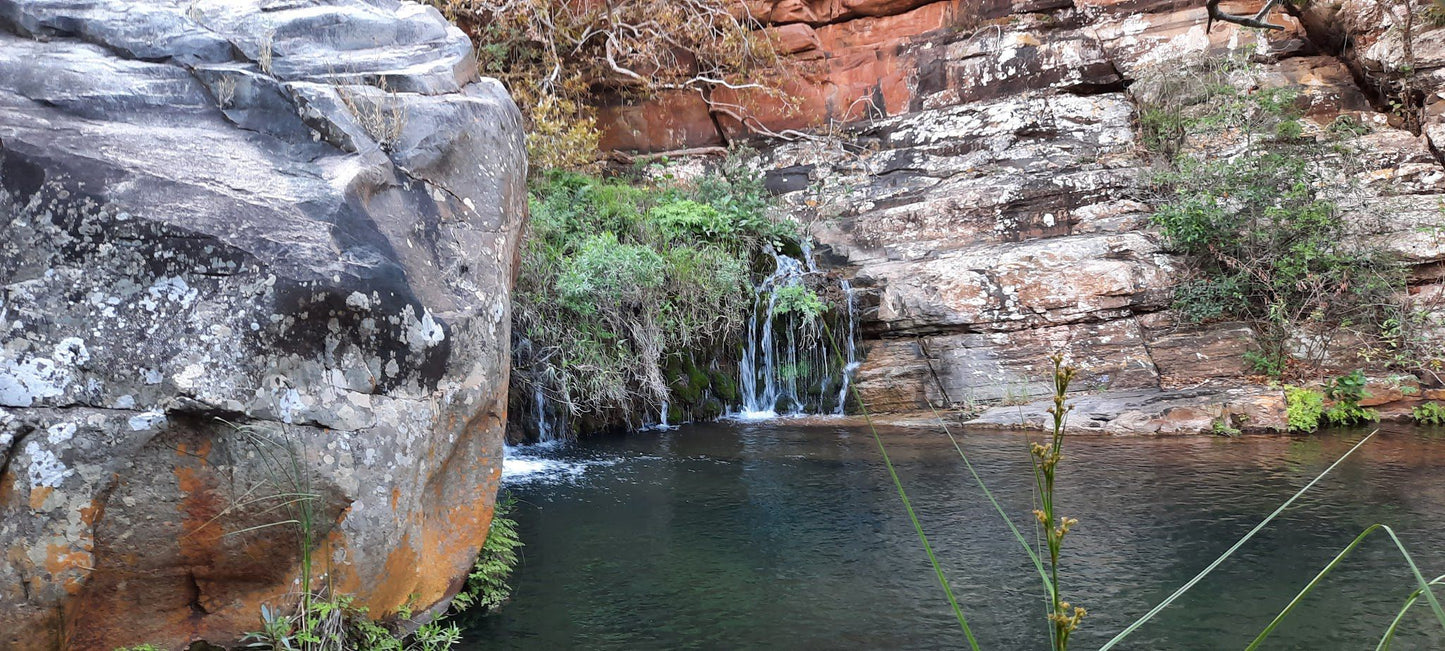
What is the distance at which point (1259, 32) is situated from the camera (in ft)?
38.1

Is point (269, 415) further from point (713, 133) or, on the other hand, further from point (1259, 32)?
point (1259, 32)

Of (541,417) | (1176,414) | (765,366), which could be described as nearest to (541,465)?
(541,417)

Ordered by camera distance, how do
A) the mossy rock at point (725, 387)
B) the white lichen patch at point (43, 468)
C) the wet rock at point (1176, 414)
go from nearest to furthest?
the white lichen patch at point (43, 468), the wet rock at point (1176, 414), the mossy rock at point (725, 387)

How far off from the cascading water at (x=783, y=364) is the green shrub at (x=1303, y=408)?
13.8ft

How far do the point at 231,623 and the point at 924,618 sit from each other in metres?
2.71

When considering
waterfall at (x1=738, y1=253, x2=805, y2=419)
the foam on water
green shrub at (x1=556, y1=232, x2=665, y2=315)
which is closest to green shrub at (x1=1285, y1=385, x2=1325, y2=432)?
waterfall at (x1=738, y1=253, x2=805, y2=419)

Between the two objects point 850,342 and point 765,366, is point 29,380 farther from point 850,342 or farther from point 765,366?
point 850,342

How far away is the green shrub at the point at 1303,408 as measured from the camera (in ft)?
25.5

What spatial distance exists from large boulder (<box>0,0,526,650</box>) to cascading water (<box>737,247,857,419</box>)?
234 inches

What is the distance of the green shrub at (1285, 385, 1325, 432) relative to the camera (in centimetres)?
777

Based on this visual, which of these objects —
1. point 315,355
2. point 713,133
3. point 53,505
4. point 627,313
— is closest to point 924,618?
point 315,355

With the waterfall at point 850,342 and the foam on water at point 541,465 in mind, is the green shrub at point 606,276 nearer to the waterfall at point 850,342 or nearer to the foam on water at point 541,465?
the foam on water at point 541,465

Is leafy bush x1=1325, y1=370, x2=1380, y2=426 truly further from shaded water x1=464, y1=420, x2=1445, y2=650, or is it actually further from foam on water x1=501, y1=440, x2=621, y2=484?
foam on water x1=501, y1=440, x2=621, y2=484

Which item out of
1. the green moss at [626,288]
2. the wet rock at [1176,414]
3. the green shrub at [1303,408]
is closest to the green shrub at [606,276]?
the green moss at [626,288]
